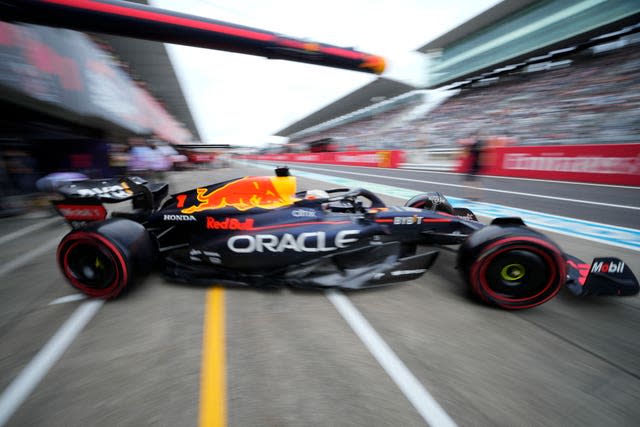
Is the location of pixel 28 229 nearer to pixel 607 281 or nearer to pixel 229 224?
pixel 229 224

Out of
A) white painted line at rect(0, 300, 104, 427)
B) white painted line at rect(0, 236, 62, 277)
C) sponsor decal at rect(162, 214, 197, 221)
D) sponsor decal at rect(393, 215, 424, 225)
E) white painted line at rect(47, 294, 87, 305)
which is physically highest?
sponsor decal at rect(162, 214, 197, 221)

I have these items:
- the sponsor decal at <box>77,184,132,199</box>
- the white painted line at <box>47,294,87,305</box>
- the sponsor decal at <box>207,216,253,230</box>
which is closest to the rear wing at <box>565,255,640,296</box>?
the sponsor decal at <box>207,216,253,230</box>

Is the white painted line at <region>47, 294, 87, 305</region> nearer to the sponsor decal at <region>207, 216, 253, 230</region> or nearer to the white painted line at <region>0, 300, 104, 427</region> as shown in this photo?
the white painted line at <region>0, 300, 104, 427</region>

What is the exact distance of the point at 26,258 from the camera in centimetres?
333

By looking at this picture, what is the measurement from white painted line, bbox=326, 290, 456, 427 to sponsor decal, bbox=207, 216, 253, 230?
1050 millimetres

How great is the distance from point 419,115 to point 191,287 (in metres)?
35.0

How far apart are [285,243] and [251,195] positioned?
2.22 ft

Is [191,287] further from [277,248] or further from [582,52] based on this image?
[582,52]

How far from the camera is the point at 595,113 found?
13.7 metres

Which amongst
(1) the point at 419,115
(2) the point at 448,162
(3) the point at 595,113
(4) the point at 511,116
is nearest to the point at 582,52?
(4) the point at 511,116

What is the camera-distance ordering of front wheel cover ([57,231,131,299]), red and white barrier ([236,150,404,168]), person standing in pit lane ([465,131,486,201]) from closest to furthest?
front wheel cover ([57,231,131,299]) → person standing in pit lane ([465,131,486,201]) → red and white barrier ([236,150,404,168])

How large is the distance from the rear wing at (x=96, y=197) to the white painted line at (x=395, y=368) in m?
2.29

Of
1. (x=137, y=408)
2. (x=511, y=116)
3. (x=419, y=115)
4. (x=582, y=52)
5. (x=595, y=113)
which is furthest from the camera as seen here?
(x=419, y=115)

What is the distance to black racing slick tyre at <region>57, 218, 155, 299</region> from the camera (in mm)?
2252
